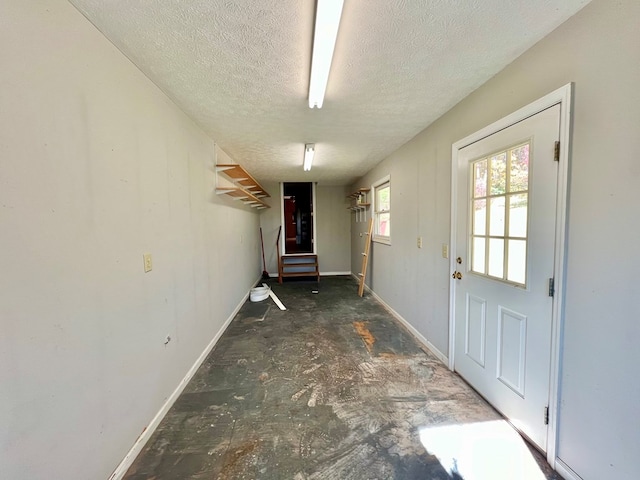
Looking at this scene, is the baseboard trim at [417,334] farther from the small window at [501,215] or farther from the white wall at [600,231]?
the white wall at [600,231]

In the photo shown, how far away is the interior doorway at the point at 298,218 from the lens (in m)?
7.12

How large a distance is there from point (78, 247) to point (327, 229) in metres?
5.84

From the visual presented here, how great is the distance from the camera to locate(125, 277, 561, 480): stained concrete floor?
140cm

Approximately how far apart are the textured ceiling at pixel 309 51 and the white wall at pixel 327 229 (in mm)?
4069

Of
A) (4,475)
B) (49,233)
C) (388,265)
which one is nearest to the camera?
(4,475)

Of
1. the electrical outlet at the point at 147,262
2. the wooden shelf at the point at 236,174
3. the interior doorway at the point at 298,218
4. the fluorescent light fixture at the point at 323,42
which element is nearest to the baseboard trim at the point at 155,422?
the electrical outlet at the point at 147,262

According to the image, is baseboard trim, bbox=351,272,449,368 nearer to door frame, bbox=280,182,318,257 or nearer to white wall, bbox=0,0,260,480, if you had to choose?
white wall, bbox=0,0,260,480

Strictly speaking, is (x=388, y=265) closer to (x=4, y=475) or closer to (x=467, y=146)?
(x=467, y=146)

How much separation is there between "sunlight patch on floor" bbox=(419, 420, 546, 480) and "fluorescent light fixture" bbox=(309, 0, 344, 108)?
7.81 ft

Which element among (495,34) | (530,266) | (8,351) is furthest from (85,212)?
(530,266)

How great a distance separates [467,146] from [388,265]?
2.26 metres

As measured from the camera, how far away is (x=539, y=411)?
1485 millimetres

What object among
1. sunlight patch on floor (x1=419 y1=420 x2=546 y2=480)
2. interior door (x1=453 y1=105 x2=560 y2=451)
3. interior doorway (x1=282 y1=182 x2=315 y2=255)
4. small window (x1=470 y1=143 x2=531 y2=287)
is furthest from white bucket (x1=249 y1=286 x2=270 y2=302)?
small window (x1=470 y1=143 x2=531 y2=287)

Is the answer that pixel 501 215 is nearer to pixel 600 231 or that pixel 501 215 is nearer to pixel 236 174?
pixel 600 231
